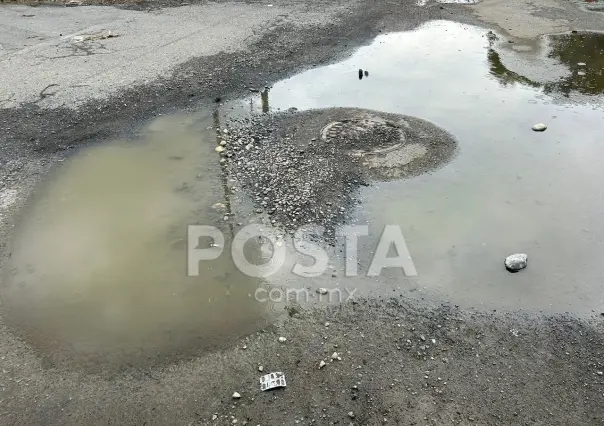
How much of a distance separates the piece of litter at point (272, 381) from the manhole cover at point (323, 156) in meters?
1.83

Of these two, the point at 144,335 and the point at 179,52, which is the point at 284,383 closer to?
the point at 144,335

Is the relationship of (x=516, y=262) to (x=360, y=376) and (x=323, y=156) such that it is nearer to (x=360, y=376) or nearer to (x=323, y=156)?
(x=360, y=376)

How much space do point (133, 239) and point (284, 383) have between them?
8.23 feet

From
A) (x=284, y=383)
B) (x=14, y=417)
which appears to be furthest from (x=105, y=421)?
(x=284, y=383)

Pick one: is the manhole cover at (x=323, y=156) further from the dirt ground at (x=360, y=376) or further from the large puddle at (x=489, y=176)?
the dirt ground at (x=360, y=376)

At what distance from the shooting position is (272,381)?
369 centimetres

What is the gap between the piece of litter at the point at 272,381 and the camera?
3662mm

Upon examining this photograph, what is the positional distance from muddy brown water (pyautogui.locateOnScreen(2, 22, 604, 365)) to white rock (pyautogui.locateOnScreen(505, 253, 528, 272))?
0.08m

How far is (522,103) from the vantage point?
7660 millimetres

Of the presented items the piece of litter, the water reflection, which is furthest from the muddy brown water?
the piece of litter

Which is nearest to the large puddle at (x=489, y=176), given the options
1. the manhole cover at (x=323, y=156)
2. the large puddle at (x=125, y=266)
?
the manhole cover at (x=323, y=156)

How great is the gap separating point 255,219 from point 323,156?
1481mm

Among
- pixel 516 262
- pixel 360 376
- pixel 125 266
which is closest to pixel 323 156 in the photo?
pixel 516 262

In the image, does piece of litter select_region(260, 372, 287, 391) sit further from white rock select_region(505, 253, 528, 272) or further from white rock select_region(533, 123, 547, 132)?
white rock select_region(533, 123, 547, 132)
